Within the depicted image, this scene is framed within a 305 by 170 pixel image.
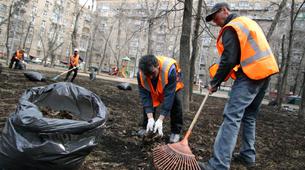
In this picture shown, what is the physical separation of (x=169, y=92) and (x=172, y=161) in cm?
95

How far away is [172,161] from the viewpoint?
2346 millimetres

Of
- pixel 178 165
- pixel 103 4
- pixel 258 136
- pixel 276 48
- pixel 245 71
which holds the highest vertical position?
pixel 103 4

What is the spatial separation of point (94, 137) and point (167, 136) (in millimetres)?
1654

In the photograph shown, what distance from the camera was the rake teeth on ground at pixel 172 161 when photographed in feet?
7.58

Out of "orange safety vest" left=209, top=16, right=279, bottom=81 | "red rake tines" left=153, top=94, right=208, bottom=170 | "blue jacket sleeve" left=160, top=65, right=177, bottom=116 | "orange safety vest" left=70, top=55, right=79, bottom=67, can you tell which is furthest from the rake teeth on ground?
"orange safety vest" left=70, top=55, right=79, bottom=67

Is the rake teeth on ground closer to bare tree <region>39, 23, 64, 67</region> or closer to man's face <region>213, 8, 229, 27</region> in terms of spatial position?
man's face <region>213, 8, 229, 27</region>

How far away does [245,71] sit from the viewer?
248 centimetres

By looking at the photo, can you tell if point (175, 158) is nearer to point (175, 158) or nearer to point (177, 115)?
point (175, 158)

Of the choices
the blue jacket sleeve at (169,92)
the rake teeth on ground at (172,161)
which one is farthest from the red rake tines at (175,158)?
the blue jacket sleeve at (169,92)

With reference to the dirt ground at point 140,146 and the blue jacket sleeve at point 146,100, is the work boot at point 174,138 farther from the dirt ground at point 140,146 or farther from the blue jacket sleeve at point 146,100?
the blue jacket sleeve at point 146,100

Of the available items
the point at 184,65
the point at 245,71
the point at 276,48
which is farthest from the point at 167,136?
the point at 276,48

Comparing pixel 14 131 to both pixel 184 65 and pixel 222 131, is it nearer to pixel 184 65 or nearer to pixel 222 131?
pixel 222 131

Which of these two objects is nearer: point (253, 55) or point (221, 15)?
point (253, 55)

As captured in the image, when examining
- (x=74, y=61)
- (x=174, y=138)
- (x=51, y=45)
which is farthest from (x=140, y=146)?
(x=51, y=45)
